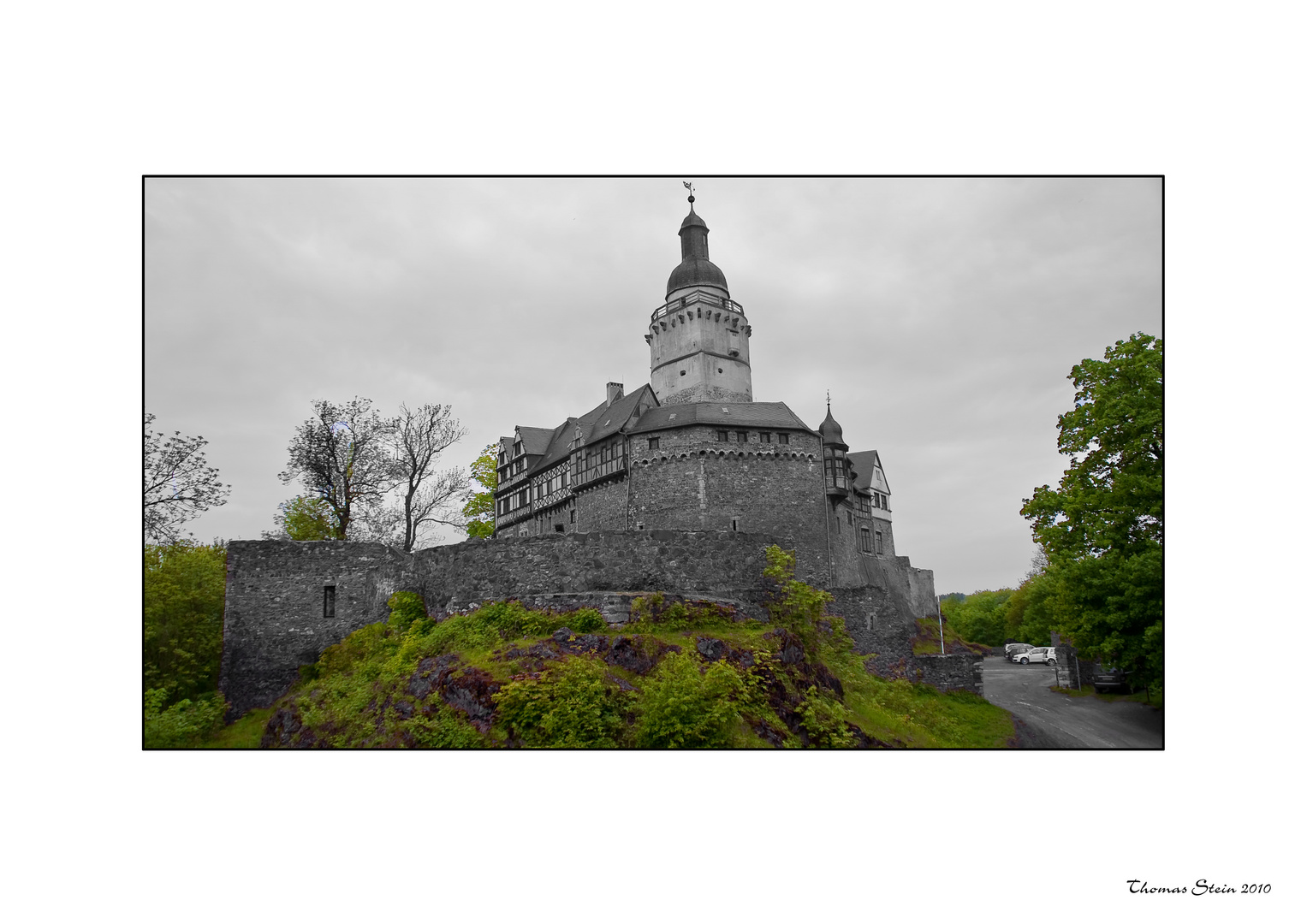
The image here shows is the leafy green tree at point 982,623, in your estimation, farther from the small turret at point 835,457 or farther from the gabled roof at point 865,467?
the small turret at point 835,457

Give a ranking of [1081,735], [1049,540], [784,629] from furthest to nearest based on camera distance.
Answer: [784,629], [1049,540], [1081,735]

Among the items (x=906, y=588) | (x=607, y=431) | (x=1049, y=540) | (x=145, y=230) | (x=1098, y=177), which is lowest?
(x=906, y=588)

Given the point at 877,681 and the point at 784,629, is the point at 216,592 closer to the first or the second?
the point at 784,629

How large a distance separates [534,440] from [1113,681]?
76.7ft

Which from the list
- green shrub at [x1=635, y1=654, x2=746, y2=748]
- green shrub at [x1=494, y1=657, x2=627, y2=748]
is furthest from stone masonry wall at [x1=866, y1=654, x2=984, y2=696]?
green shrub at [x1=494, y1=657, x2=627, y2=748]

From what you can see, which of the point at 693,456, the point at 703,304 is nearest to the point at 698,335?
the point at 703,304

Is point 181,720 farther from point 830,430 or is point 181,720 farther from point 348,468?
point 830,430

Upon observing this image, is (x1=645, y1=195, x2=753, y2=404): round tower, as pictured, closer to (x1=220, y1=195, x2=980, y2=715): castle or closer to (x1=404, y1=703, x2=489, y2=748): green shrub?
(x1=220, y1=195, x2=980, y2=715): castle

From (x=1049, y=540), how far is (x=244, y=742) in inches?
635

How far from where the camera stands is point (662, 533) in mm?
16906

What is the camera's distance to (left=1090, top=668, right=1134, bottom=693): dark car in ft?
46.1

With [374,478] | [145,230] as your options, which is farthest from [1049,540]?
[374,478]

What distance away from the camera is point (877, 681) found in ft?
58.7

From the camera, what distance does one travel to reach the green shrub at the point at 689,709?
11.0 m
